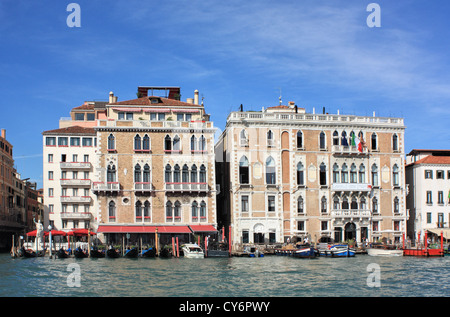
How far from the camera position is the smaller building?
50.2 m

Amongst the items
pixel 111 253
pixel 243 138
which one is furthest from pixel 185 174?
pixel 111 253

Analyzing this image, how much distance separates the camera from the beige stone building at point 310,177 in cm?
4619

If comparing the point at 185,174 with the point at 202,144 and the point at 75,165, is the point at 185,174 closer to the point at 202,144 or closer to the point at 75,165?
the point at 202,144

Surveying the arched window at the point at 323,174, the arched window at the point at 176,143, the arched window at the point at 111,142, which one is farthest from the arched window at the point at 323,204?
the arched window at the point at 111,142

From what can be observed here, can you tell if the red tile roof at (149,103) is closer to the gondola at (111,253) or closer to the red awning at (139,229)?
the red awning at (139,229)

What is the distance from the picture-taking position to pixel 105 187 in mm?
43656

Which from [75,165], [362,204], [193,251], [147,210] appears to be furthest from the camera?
[75,165]

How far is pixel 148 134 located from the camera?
147 ft

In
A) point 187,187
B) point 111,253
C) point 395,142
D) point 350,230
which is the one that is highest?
point 395,142

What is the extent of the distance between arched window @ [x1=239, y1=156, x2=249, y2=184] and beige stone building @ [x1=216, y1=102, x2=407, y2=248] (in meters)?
0.08

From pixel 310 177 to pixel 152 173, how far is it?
1316 cm
